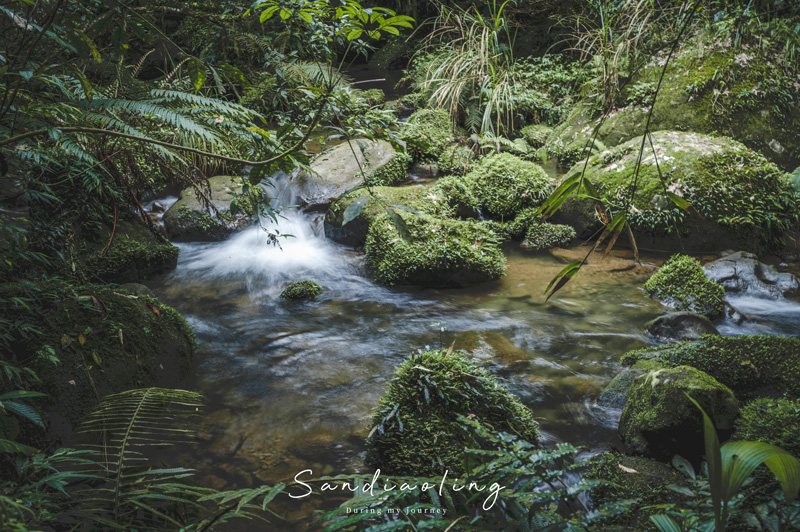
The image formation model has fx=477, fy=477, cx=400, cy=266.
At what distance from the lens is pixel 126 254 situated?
17.7ft

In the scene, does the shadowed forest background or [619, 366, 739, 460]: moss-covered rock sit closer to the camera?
the shadowed forest background

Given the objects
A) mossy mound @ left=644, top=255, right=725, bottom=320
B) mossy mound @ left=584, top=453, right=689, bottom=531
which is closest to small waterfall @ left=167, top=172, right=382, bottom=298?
mossy mound @ left=644, top=255, right=725, bottom=320

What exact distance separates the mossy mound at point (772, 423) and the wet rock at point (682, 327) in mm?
1674

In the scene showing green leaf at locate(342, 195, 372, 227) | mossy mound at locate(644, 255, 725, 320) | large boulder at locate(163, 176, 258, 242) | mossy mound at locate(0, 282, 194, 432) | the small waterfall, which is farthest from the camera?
large boulder at locate(163, 176, 258, 242)

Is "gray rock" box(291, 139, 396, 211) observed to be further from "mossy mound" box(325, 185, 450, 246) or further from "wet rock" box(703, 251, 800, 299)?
"wet rock" box(703, 251, 800, 299)

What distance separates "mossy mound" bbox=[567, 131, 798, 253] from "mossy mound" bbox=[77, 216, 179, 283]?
5675mm

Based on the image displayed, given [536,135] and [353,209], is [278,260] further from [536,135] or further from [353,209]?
[536,135]

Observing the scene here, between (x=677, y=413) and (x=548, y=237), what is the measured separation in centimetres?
416

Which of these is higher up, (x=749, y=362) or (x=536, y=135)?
(x=536, y=135)

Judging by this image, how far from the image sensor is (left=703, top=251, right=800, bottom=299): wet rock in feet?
16.9

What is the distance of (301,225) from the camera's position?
7.35 m

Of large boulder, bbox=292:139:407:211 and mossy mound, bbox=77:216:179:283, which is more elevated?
large boulder, bbox=292:139:407:211

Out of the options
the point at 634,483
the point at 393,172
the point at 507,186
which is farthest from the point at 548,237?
the point at 634,483

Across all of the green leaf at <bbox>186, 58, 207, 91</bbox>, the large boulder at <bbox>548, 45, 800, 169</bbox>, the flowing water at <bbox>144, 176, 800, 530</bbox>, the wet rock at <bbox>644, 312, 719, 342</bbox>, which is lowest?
the flowing water at <bbox>144, 176, 800, 530</bbox>
